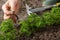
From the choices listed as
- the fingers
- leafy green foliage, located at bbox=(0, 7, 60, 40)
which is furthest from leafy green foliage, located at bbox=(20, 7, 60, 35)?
the fingers

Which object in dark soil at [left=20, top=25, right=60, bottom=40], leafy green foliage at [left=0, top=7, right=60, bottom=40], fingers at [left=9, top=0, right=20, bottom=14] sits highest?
fingers at [left=9, top=0, right=20, bottom=14]

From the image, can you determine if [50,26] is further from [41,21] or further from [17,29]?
[17,29]

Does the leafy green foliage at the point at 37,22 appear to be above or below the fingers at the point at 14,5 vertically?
below

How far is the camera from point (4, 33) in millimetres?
1211

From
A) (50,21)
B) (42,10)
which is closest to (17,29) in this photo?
(50,21)

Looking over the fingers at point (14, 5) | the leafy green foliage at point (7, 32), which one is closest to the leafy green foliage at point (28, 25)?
the leafy green foliage at point (7, 32)

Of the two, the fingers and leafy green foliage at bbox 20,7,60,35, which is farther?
the fingers

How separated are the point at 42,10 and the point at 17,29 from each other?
22.7 inches

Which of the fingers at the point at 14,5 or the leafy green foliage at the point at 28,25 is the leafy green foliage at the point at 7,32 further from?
the fingers at the point at 14,5

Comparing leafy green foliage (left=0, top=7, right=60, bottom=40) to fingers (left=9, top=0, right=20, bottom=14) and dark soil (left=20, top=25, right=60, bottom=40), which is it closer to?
dark soil (left=20, top=25, right=60, bottom=40)

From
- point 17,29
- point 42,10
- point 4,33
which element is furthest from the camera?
point 42,10

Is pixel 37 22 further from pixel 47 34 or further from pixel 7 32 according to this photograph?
pixel 7 32

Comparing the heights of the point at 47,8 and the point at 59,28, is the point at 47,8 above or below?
above

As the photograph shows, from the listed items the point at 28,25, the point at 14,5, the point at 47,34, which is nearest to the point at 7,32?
the point at 28,25
